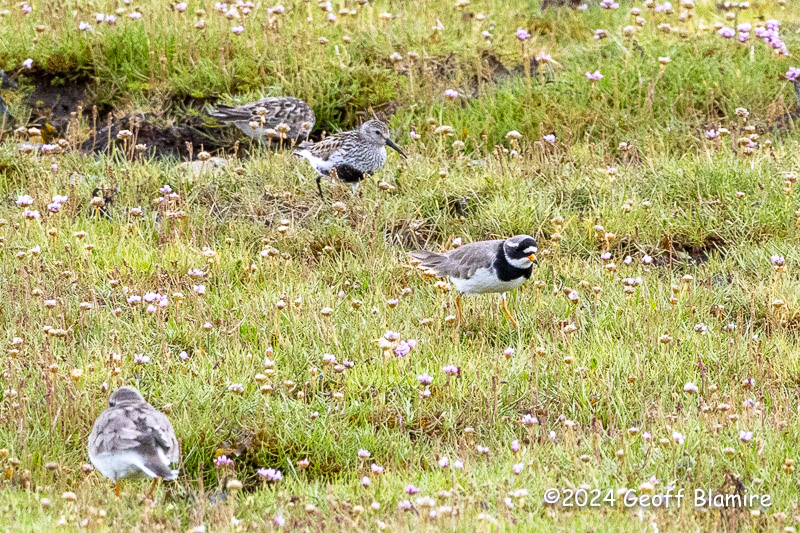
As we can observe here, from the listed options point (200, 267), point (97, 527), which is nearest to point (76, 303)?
point (200, 267)

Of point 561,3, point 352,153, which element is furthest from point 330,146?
point 561,3

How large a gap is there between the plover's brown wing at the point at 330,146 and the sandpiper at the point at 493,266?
201cm

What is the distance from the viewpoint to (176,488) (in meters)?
5.19

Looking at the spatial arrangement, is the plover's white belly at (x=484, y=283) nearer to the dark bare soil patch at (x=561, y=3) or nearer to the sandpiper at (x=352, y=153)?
the sandpiper at (x=352, y=153)

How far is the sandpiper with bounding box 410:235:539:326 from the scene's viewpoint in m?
6.61

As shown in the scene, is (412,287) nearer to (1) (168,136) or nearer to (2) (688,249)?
(2) (688,249)

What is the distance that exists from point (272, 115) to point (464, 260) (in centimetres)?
363

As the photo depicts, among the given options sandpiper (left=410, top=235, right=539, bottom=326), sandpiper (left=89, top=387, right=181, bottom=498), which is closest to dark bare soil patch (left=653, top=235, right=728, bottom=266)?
sandpiper (left=410, top=235, right=539, bottom=326)

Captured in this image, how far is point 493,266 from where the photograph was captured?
6586 mm

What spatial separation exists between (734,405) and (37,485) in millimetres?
3470

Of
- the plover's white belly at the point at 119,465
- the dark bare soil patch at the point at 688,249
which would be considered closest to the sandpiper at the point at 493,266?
the dark bare soil patch at the point at 688,249

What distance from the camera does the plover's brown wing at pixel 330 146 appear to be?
8578 millimetres

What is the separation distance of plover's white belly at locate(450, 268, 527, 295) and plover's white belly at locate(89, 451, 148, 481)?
258cm

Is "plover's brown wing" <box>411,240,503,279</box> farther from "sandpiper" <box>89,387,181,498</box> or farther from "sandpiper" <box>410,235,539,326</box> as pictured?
"sandpiper" <box>89,387,181,498</box>
